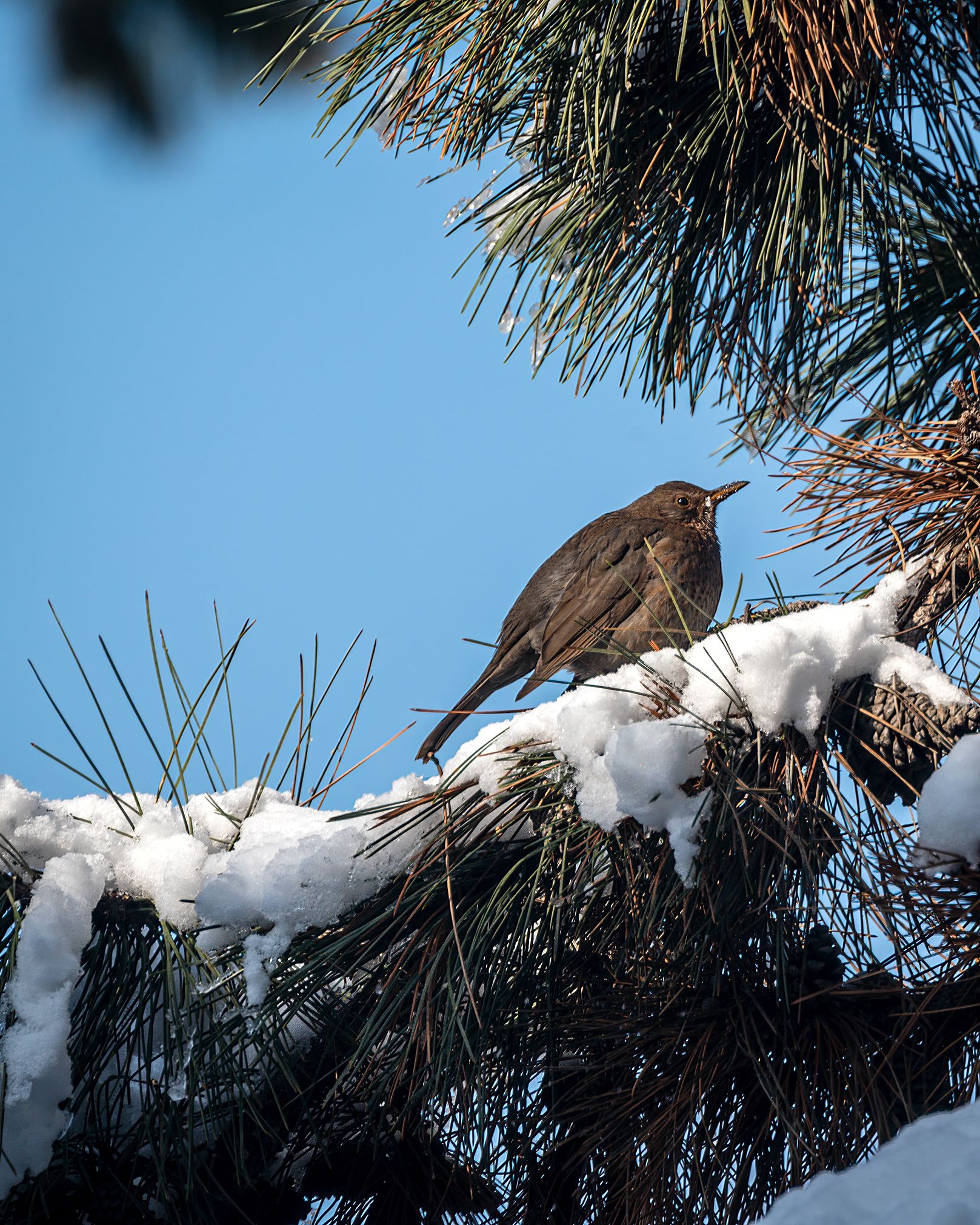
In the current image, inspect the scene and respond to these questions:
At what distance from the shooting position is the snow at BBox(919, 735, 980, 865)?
1163mm

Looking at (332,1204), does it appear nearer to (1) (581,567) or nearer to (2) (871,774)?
(2) (871,774)

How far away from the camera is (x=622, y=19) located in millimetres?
2092

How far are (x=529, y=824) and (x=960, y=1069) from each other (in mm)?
611

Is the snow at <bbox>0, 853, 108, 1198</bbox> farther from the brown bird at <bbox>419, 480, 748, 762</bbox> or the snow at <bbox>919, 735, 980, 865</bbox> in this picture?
the brown bird at <bbox>419, 480, 748, 762</bbox>

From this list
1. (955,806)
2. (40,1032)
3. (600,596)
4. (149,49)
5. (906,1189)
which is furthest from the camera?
(149,49)

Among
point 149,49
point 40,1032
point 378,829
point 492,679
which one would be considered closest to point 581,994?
point 378,829

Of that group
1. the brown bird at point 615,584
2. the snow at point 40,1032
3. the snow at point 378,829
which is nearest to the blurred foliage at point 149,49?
the brown bird at point 615,584

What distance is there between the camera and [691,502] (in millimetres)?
3961

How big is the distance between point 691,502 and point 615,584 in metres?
0.44

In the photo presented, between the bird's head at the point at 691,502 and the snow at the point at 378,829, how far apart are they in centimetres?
241

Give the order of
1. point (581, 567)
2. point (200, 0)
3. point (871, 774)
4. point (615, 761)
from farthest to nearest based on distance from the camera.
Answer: point (200, 0), point (581, 567), point (871, 774), point (615, 761)

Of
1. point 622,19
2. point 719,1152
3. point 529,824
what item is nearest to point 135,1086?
point 529,824

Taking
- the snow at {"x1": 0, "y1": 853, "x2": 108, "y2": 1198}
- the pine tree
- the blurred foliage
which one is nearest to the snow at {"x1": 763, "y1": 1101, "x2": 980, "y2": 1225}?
the pine tree

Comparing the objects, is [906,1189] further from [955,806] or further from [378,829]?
[378,829]
